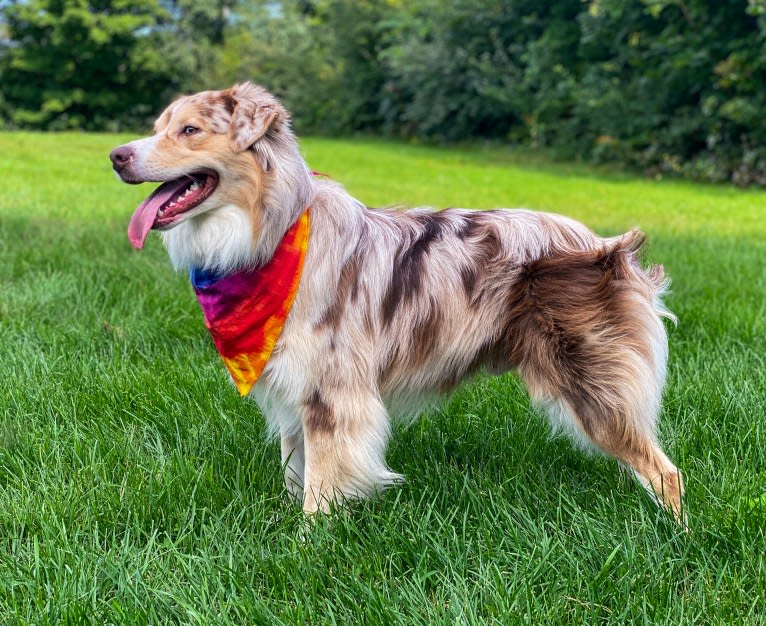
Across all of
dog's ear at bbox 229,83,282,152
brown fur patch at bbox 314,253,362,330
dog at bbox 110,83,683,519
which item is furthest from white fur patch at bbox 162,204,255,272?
brown fur patch at bbox 314,253,362,330

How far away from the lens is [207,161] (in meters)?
2.75

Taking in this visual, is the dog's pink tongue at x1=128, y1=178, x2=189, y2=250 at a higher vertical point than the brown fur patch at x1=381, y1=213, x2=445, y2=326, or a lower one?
higher

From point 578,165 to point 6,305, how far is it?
16.0m

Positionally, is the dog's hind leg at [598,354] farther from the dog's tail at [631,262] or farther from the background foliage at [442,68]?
the background foliage at [442,68]

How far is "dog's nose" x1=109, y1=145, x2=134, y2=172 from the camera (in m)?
2.73

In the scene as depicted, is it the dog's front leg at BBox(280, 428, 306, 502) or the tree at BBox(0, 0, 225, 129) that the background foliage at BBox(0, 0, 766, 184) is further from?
the dog's front leg at BBox(280, 428, 306, 502)

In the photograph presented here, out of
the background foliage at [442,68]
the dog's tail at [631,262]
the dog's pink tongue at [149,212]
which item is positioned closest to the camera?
the dog's pink tongue at [149,212]

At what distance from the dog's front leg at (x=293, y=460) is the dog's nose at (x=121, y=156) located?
1.19 m

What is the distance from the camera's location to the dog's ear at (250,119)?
275 centimetres

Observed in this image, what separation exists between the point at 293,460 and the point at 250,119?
4.55ft

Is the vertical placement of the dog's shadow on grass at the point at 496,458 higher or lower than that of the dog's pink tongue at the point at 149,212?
lower

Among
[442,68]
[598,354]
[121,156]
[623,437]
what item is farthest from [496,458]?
[442,68]

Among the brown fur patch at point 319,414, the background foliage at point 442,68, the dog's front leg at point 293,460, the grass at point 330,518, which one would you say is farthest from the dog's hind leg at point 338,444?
the background foliage at point 442,68

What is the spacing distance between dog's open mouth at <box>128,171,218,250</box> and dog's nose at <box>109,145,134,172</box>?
15 cm
